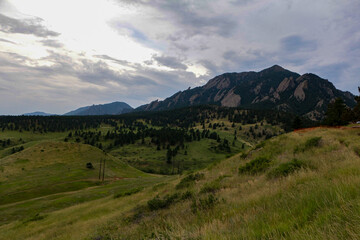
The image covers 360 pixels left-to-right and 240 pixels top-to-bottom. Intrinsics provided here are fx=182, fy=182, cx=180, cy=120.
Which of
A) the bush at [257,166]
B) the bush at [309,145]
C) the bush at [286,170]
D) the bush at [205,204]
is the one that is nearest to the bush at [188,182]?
the bush at [257,166]

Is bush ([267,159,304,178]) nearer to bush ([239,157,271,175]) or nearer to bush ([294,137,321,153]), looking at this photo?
bush ([239,157,271,175])

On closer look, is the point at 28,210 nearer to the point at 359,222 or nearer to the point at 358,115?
Result: the point at 359,222

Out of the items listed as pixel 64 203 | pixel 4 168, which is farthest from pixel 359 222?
pixel 4 168

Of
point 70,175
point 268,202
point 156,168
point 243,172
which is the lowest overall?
point 156,168

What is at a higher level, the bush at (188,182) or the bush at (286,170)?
the bush at (286,170)

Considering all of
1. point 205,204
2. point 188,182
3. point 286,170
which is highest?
point 286,170

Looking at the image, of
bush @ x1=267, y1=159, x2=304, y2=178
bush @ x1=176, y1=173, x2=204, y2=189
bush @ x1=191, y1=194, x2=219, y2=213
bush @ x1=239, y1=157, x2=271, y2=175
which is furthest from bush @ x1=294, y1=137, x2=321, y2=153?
bush @ x1=191, y1=194, x2=219, y2=213

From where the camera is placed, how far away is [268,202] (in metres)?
5.07

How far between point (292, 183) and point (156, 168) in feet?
419

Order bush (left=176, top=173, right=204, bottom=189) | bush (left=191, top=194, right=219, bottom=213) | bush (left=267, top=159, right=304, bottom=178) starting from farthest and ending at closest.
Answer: bush (left=176, top=173, right=204, bottom=189), bush (left=267, top=159, right=304, bottom=178), bush (left=191, top=194, right=219, bottom=213)

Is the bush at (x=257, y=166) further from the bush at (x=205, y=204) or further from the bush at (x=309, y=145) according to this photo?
the bush at (x=205, y=204)

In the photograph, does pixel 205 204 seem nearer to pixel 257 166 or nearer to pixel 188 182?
pixel 257 166

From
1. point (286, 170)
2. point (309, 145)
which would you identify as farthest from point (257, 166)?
point (309, 145)

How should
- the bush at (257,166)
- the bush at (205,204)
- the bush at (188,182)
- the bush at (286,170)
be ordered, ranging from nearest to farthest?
the bush at (205,204) → the bush at (286,170) → the bush at (257,166) → the bush at (188,182)
